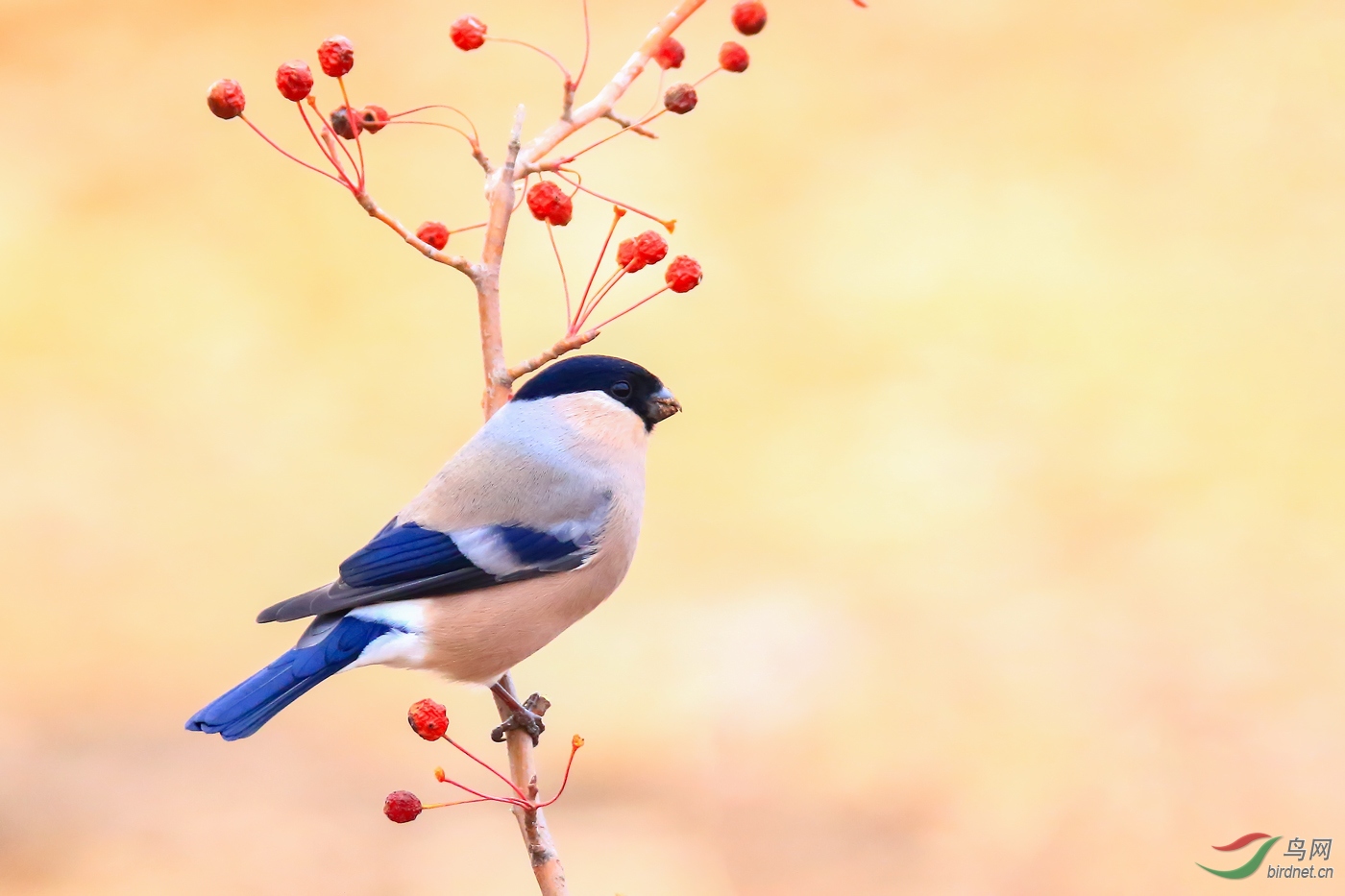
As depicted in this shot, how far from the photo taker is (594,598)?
2156mm

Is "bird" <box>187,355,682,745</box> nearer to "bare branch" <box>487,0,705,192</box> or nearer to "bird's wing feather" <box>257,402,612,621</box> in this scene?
"bird's wing feather" <box>257,402,612,621</box>

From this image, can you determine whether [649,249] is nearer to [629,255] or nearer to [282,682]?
[629,255]

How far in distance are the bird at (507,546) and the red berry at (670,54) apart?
58 centimetres

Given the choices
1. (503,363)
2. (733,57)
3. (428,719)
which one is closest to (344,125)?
(503,363)

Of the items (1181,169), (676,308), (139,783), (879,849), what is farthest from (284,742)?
(1181,169)

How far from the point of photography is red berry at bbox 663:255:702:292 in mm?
1600

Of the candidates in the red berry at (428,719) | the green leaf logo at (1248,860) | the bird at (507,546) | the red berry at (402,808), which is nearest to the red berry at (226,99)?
A: the bird at (507,546)

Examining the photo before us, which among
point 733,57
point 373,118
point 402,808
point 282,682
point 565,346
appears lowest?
point 402,808

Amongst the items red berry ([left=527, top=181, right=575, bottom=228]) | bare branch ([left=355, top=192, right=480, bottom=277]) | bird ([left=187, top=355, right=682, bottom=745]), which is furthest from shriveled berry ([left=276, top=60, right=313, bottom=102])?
bird ([left=187, top=355, right=682, bottom=745])

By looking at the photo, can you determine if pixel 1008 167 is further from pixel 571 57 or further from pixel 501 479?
pixel 501 479

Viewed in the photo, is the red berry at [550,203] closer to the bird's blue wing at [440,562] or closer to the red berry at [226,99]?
the red berry at [226,99]

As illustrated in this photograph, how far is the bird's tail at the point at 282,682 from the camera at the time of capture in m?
1.66

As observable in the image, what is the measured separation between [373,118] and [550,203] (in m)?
0.24

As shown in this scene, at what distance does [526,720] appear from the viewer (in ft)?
6.31
